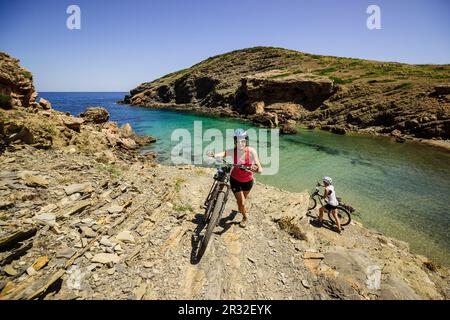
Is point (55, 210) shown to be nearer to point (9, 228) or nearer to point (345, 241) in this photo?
point (9, 228)

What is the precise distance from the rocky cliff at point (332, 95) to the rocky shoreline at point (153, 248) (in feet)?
109

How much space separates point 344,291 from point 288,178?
12.4m

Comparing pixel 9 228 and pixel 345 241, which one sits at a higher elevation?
pixel 9 228

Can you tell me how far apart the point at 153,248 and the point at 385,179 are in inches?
727

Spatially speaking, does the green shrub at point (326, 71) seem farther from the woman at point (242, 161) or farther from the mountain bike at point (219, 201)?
the mountain bike at point (219, 201)

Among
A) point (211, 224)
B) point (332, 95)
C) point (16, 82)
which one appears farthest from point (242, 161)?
point (332, 95)

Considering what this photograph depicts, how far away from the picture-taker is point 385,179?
58.9 ft

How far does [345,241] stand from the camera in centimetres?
898

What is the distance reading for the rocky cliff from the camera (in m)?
36.7

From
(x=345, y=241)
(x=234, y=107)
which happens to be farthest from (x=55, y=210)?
(x=234, y=107)

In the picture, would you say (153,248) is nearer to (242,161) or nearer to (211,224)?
(211,224)

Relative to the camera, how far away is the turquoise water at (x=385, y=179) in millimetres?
11055
